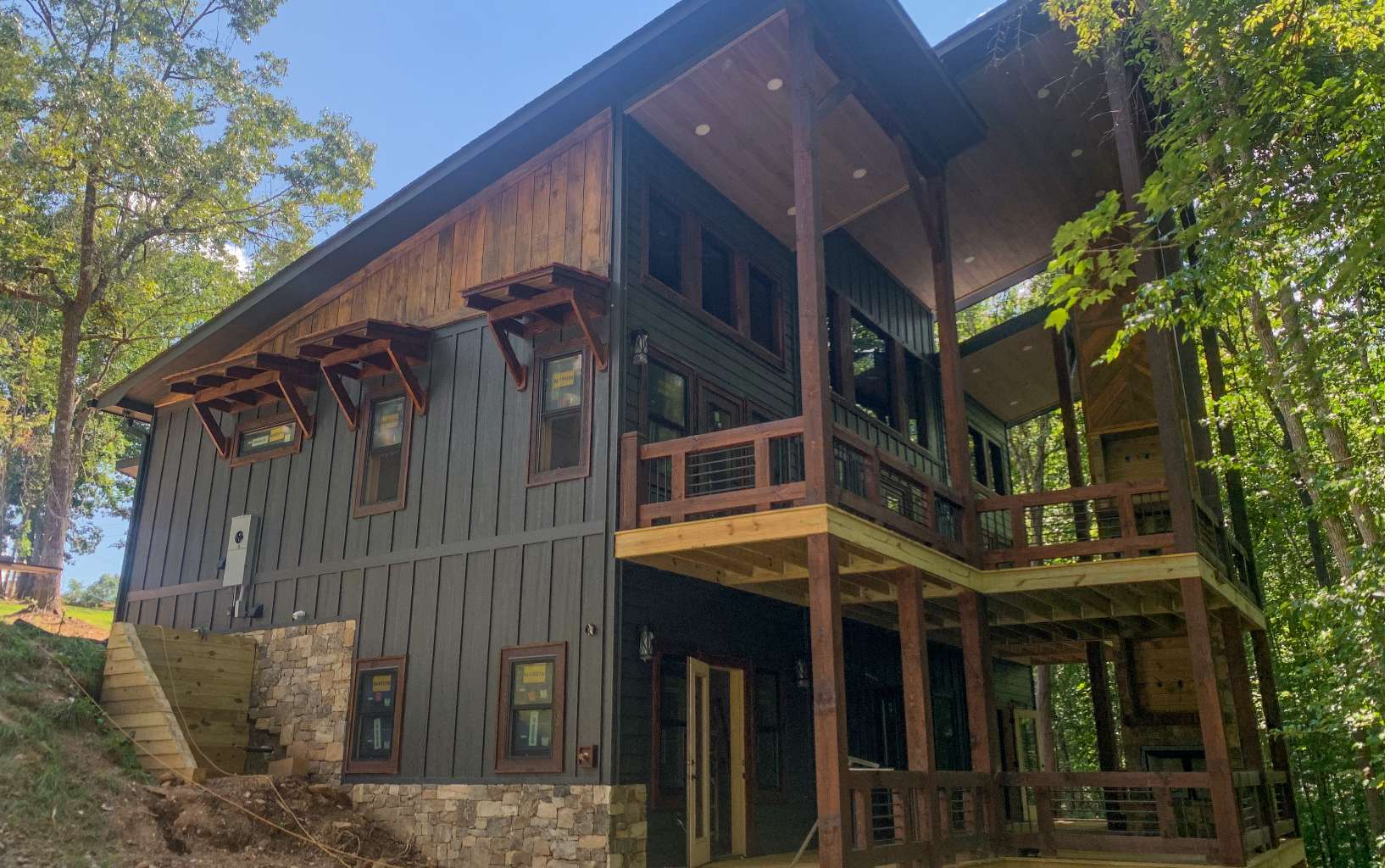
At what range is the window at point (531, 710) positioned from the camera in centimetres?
912

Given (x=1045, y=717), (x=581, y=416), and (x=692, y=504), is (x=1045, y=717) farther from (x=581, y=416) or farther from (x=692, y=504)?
(x=692, y=504)

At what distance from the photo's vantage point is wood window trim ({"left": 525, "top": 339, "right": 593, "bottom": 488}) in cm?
989

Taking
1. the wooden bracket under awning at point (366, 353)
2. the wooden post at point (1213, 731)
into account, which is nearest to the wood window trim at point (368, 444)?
the wooden bracket under awning at point (366, 353)

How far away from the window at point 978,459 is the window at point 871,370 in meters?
4.05

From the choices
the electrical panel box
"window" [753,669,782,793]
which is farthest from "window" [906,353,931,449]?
the electrical panel box

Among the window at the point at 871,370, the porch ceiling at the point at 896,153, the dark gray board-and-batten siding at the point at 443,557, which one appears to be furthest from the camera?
the window at the point at 871,370

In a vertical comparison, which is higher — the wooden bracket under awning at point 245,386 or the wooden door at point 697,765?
the wooden bracket under awning at point 245,386

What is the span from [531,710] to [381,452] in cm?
389

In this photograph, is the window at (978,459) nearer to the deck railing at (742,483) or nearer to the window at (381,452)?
the deck railing at (742,483)

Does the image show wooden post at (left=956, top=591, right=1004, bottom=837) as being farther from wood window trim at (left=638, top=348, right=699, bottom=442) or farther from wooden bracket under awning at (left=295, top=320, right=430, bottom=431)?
wooden bracket under awning at (left=295, top=320, right=430, bottom=431)

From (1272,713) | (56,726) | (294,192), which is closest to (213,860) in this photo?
(56,726)

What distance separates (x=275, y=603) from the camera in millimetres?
11961

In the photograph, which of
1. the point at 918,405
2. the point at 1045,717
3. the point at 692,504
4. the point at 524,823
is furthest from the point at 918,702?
the point at 1045,717

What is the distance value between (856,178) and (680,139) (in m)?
2.89
